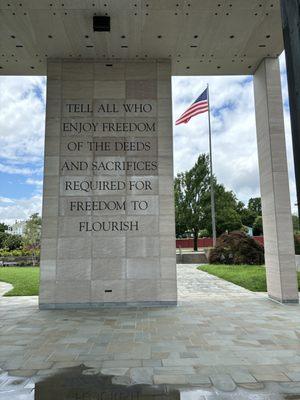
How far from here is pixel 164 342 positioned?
20.1 ft

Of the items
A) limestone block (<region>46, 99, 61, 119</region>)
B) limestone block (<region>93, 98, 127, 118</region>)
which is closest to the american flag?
limestone block (<region>93, 98, 127, 118</region>)

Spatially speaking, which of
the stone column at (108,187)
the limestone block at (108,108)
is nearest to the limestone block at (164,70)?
the stone column at (108,187)

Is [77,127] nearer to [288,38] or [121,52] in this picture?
[121,52]

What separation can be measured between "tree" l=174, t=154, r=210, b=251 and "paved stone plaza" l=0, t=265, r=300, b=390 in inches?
1142

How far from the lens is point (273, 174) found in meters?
10.2

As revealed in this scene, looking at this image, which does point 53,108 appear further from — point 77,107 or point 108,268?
point 108,268

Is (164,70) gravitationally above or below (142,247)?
above

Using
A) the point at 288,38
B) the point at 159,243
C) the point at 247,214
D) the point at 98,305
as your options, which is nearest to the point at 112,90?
the point at 159,243

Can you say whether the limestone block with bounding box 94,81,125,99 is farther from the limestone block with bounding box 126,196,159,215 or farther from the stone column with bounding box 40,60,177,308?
the limestone block with bounding box 126,196,159,215

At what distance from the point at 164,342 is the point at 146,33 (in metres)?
7.76

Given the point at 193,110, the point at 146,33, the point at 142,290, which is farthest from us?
the point at 193,110

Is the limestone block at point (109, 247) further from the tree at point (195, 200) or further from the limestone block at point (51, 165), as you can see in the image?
the tree at point (195, 200)

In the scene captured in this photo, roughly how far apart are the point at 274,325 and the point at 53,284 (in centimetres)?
583

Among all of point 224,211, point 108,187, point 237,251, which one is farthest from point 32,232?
point 108,187
